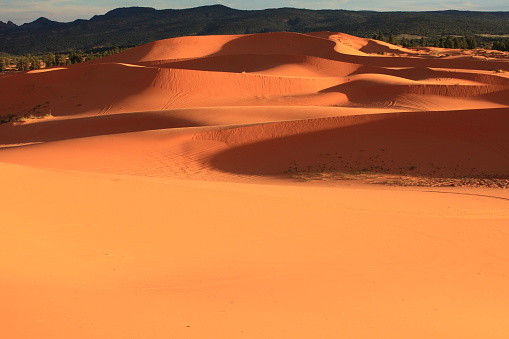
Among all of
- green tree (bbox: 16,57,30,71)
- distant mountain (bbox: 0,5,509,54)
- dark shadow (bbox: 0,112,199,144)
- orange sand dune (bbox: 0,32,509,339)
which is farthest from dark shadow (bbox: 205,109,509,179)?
distant mountain (bbox: 0,5,509,54)

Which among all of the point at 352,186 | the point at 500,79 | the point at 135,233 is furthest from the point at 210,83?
the point at 135,233

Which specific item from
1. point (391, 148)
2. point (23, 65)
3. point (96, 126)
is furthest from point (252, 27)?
point (391, 148)

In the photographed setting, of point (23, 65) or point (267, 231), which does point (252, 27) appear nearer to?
point (23, 65)

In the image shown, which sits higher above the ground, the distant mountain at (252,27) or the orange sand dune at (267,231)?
the distant mountain at (252,27)

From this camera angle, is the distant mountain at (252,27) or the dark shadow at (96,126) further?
the distant mountain at (252,27)

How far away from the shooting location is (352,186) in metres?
12.7

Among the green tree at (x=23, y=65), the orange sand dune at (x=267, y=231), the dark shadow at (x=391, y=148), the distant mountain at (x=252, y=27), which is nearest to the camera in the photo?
the orange sand dune at (x=267, y=231)

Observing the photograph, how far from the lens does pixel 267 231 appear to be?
7.39 m

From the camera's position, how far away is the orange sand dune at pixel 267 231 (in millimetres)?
4238

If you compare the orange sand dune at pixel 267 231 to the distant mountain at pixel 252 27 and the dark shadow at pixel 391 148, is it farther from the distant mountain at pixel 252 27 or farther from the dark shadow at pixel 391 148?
the distant mountain at pixel 252 27

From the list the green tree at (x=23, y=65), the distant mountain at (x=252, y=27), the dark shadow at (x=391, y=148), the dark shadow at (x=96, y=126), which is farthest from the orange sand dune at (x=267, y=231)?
the distant mountain at (x=252, y=27)

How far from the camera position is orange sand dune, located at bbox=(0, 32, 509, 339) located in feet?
13.9

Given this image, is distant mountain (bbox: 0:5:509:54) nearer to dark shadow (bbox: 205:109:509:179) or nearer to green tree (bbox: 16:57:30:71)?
green tree (bbox: 16:57:30:71)

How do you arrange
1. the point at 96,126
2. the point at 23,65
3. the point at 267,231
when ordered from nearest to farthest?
the point at 267,231 → the point at 96,126 → the point at 23,65
